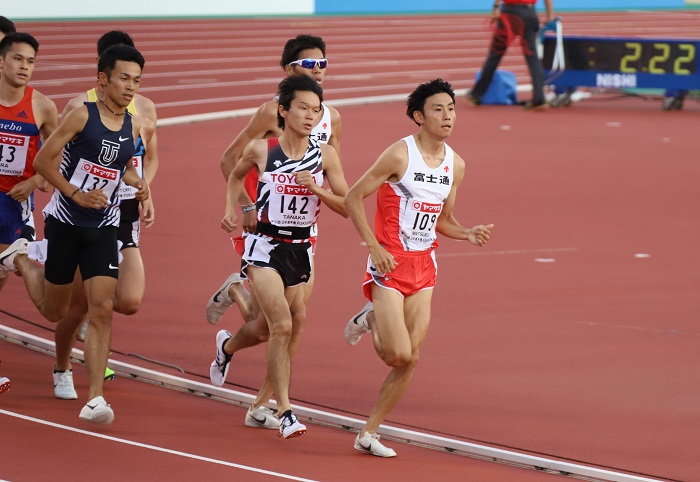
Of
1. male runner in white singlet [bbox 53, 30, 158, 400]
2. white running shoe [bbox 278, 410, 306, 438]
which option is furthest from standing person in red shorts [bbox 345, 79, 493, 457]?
male runner in white singlet [bbox 53, 30, 158, 400]

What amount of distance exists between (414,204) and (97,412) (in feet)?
6.23

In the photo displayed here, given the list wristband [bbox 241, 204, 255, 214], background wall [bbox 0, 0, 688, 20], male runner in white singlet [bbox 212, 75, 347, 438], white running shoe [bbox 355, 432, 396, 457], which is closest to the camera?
white running shoe [bbox 355, 432, 396, 457]

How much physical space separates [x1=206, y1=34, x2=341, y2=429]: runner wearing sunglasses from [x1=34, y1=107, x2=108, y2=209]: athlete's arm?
2.61 ft

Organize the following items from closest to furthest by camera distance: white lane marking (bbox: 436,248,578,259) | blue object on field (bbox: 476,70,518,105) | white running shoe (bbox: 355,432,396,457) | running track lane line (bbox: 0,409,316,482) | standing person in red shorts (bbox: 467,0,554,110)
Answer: running track lane line (bbox: 0,409,316,482), white running shoe (bbox: 355,432,396,457), white lane marking (bbox: 436,248,578,259), standing person in red shorts (bbox: 467,0,554,110), blue object on field (bbox: 476,70,518,105)

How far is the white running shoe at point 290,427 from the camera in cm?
655

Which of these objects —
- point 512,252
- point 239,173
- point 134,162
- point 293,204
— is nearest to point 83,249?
point 134,162

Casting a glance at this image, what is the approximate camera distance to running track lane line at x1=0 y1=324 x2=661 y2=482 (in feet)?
21.3

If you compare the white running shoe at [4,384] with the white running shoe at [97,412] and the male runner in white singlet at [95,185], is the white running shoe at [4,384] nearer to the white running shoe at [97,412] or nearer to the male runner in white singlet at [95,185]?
the male runner in white singlet at [95,185]

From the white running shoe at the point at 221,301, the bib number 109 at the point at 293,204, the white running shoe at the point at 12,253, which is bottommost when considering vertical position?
the white running shoe at the point at 221,301

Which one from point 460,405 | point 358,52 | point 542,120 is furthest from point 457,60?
point 460,405

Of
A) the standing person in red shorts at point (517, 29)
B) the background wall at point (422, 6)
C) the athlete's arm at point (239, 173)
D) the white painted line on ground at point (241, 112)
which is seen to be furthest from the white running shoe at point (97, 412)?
the background wall at point (422, 6)

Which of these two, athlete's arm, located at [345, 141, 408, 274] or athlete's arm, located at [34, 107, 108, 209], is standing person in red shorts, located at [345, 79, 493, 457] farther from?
athlete's arm, located at [34, 107, 108, 209]

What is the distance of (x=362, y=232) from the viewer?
6.84m

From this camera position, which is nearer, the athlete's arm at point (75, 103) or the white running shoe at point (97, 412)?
the white running shoe at point (97, 412)
